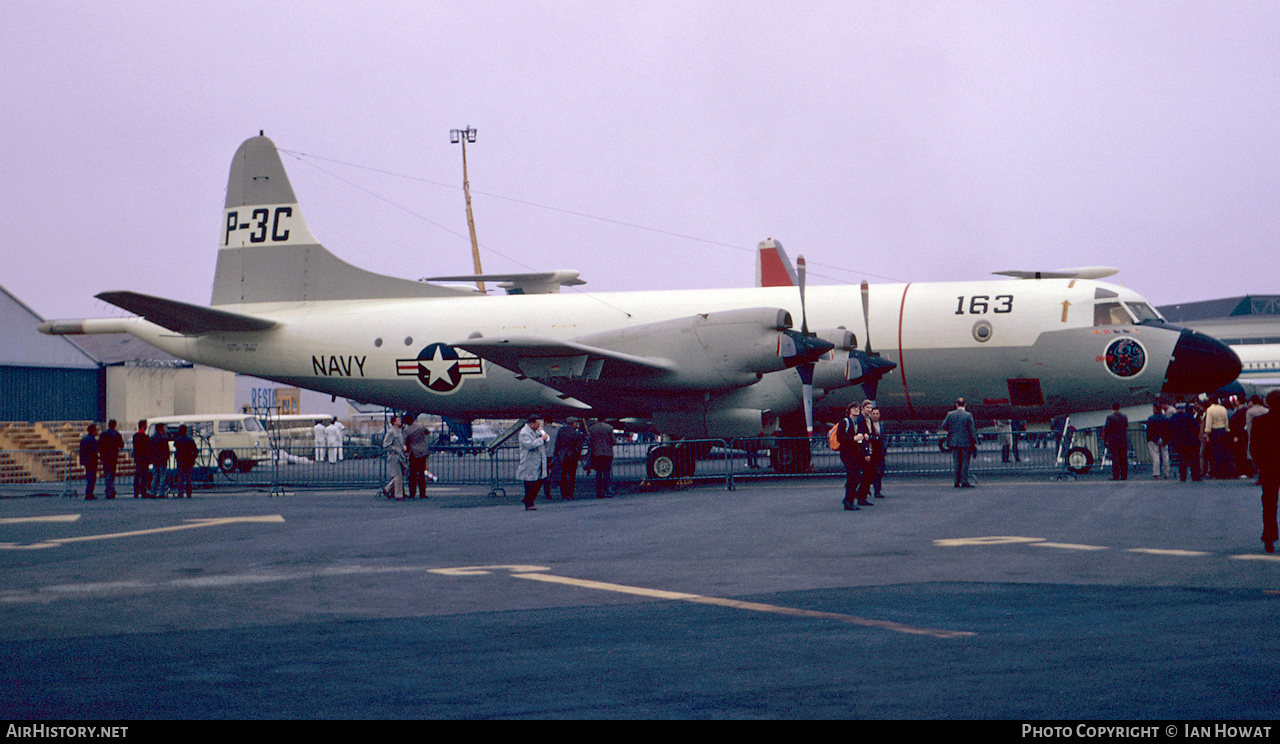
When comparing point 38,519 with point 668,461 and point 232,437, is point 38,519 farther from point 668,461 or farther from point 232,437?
point 232,437

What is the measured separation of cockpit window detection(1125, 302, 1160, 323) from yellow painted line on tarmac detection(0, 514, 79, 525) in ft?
69.7

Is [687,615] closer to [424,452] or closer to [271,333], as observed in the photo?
[424,452]

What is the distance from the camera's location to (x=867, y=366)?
21312 millimetres

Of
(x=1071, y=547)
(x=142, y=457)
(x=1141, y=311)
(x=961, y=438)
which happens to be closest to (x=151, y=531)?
(x=142, y=457)

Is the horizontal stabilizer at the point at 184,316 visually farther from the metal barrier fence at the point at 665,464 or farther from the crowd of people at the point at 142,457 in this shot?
the metal barrier fence at the point at 665,464

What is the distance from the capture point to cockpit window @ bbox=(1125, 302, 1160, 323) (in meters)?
21.5

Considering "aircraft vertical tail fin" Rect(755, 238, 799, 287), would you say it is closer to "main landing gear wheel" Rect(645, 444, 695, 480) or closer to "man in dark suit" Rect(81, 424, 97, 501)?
"main landing gear wheel" Rect(645, 444, 695, 480)

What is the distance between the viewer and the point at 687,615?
25.5 feet

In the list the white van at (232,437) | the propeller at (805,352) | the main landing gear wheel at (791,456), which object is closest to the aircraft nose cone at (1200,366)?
the propeller at (805,352)

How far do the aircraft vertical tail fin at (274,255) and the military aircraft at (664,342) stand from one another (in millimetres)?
38

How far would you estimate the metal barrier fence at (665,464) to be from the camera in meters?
22.0

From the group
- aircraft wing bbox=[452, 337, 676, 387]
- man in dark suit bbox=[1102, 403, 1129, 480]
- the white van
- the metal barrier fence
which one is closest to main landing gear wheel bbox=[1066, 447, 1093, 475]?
the metal barrier fence
